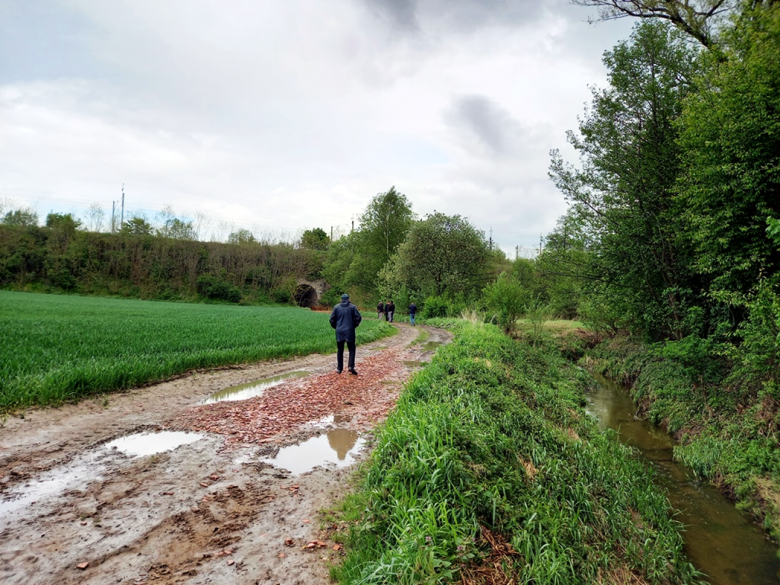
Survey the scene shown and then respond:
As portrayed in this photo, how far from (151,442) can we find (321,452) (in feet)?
8.30

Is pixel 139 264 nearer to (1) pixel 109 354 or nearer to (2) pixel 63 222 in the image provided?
(2) pixel 63 222

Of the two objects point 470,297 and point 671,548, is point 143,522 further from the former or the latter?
point 470,297

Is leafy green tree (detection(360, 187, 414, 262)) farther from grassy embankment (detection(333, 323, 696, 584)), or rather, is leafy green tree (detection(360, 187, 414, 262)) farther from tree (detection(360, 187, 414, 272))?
grassy embankment (detection(333, 323, 696, 584))

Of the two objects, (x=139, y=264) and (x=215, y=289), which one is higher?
(x=139, y=264)

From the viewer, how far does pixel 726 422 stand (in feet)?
25.4

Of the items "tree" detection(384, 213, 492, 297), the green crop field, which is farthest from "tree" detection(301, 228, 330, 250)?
the green crop field

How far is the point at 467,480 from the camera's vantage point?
12.8 feet

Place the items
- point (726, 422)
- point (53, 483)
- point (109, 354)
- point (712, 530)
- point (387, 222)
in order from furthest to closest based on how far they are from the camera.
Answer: point (387, 222)
point (109, 354)
point (726, 422)
point (712, 530)
point (53, 483)

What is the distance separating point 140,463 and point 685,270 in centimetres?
1367

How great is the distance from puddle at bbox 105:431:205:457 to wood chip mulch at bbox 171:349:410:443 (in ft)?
1.18


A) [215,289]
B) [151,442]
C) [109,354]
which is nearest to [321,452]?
[151,442]

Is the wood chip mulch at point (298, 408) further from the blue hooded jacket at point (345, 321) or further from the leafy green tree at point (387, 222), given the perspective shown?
the leafy green tree at point (387, 222)

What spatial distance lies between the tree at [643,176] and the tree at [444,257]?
73.2ft

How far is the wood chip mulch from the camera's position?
21.4 ft
